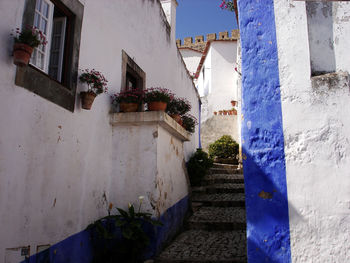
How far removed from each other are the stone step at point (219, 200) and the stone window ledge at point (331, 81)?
195 inches

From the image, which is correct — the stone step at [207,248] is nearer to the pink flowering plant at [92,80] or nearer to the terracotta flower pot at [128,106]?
the terracotta flower pot at [128,106]

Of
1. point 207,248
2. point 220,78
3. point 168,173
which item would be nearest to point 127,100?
point 168,173

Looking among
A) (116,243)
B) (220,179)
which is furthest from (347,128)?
(220,179)

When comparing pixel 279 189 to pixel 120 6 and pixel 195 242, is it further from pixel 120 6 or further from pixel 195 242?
pixel 120 6

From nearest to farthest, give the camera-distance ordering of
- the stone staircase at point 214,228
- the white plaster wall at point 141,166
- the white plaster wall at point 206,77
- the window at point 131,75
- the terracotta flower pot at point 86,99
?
the terracotta flower pot at point 86,99, the stone staircase at point 214,228, the white plaster wall at point 141,166, the window at point 131,75, the white plaster wall at point 206,77

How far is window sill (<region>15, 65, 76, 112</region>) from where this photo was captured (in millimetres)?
3164

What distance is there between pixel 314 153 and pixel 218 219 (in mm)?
3850

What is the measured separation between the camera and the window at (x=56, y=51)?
11.1 feet

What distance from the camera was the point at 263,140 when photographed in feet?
9.59

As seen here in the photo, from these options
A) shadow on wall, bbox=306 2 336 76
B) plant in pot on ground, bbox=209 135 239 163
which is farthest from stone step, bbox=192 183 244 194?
shadow on wall, bbox=306 2 336 76

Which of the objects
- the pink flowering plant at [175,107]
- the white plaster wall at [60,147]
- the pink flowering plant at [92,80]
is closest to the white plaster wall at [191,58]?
the white plaster wall at [60,147]

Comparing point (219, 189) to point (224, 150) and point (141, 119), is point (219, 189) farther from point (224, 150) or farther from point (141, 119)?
point (224, 150)

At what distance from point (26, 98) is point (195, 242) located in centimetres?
360

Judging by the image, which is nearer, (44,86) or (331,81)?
(331,81)
